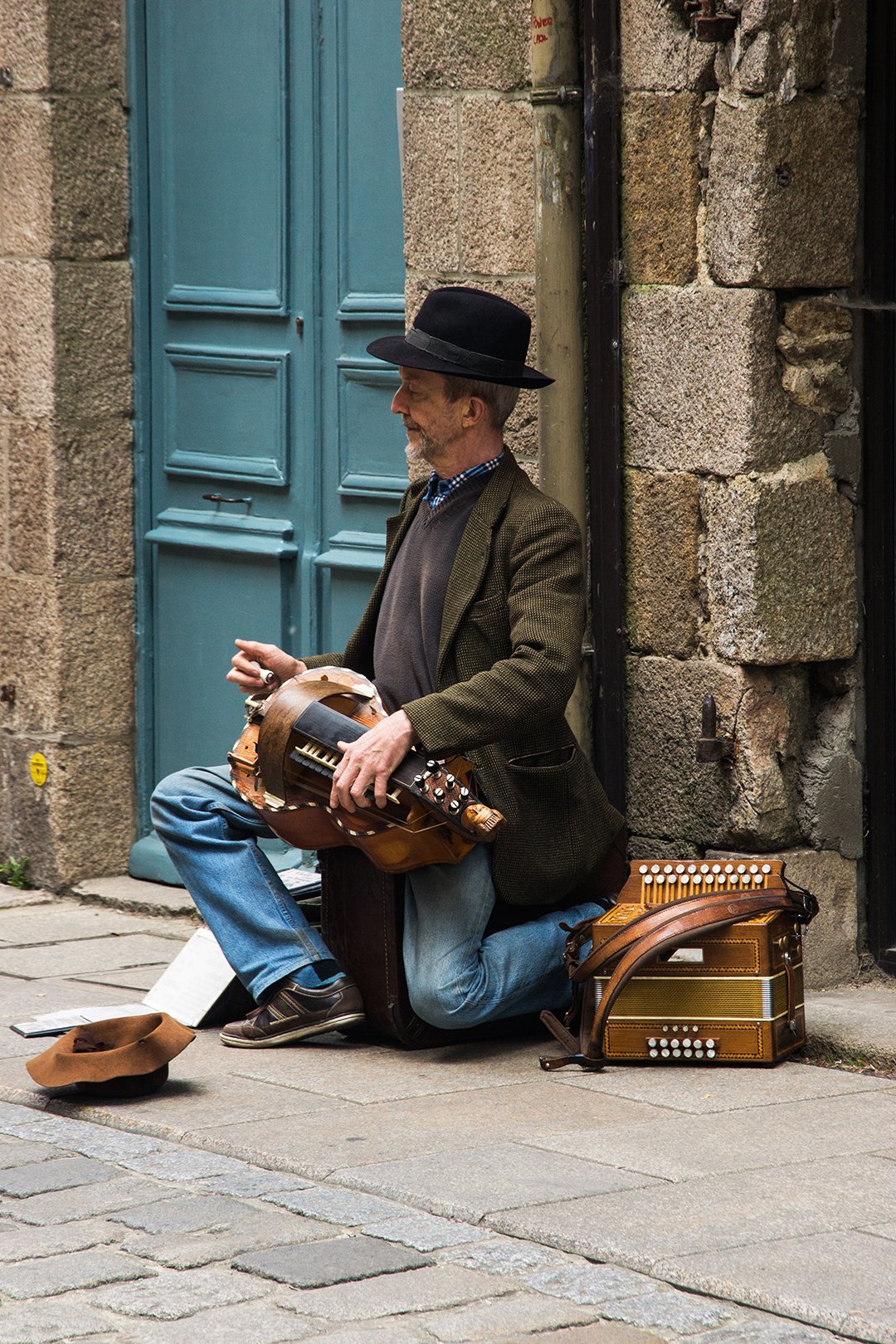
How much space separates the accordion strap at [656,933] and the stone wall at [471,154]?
1247 mm

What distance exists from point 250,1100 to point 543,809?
900 mm

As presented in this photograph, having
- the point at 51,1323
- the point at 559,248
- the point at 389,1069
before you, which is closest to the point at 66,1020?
the point at 389,1069

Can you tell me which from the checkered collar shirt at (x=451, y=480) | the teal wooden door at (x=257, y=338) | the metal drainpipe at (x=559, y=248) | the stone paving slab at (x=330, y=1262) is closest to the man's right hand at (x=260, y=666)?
the checkered collar shirt at (x=451, y=480)

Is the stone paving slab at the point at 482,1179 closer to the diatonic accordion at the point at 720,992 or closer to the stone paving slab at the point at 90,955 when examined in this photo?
the diatonic accordion at the point at 720,992

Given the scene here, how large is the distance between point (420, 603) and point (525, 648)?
1.24 feet

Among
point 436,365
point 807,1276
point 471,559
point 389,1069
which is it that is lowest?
point 389,1069

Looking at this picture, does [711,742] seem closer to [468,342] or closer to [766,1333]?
[468,342]

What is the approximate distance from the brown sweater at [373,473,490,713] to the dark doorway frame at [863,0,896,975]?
970 mm

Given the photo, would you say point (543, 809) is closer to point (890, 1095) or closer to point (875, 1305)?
point (890, 1095)

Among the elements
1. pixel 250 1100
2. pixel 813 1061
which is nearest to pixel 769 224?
pixel 813 1061

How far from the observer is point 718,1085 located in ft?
15.0

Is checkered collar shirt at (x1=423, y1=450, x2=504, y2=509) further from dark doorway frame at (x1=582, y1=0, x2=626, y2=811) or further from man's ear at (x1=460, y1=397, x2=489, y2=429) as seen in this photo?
dark doorway frame at (x1=582, y1=0, x2=626, y2=811)

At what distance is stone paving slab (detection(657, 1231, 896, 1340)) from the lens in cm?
325

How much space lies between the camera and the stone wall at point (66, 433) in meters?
6.65
